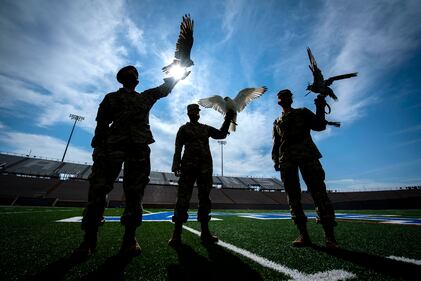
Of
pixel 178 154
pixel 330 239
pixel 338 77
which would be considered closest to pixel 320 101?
pixel 338 77

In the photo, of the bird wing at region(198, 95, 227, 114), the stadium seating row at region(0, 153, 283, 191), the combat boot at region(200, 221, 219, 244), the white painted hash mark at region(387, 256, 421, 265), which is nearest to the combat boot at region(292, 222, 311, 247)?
the white painted hash mark at region(387, 256, 421, 265)

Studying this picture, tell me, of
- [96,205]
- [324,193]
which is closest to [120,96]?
[96,205]

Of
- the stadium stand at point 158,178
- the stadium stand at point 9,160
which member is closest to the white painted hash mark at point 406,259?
the stadium stand at point 158,178

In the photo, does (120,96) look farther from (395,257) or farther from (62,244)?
(395,257)

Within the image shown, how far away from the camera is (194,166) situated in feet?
11.6

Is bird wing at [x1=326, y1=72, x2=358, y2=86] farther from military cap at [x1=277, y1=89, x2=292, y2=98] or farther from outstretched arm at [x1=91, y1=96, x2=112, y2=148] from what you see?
outstretched arm at [x1=91, y1=96, x2=112, y2=148]

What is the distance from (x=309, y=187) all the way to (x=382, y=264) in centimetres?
122

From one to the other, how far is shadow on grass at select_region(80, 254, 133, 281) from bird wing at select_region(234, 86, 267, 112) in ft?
16.4

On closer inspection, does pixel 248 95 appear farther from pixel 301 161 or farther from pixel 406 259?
pixel 406 259

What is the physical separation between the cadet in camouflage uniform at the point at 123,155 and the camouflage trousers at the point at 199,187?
2.81ft

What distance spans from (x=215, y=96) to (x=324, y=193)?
12.9 ft

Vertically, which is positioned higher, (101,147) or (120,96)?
(120,96)

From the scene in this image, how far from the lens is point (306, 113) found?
340 cm

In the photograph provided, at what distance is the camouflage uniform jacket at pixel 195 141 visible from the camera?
3.62 m
